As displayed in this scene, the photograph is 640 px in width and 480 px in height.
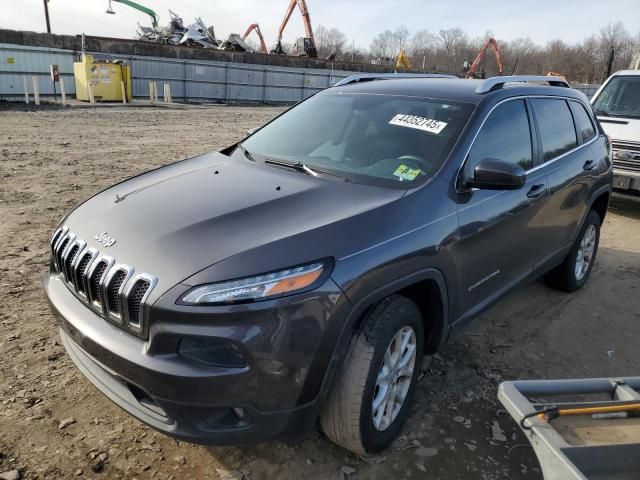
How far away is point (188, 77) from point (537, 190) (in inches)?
984

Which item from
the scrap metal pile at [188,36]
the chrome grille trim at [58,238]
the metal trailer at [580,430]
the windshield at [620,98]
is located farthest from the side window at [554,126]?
the scrap metal pile at [188,36]

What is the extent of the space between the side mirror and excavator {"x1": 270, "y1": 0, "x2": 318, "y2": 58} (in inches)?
1559

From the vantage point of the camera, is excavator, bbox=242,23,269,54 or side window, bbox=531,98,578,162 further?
excavator, bbox=242,23,269,54

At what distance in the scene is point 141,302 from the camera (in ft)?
6.69

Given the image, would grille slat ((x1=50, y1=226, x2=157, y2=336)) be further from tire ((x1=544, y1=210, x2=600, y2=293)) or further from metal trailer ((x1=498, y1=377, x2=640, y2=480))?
tire ((x1=544, y1=210, x2=600, y2=293))

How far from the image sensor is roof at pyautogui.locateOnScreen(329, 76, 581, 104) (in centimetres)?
327

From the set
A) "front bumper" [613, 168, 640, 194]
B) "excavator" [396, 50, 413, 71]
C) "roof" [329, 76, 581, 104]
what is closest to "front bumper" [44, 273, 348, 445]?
"roof" [329, 76, 581, 104]

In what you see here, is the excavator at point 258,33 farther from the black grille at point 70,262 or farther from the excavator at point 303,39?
the black grille at point 70,262

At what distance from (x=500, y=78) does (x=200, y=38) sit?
34157mm

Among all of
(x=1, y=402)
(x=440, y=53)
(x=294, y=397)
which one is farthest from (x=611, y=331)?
(x=440, y=53)

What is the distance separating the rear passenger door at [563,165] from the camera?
378 cm

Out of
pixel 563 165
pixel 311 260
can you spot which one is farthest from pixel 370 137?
pixel 563 165

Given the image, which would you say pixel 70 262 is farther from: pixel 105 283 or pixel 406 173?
pixel 406 173

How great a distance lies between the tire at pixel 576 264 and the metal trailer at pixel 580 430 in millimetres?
2544
